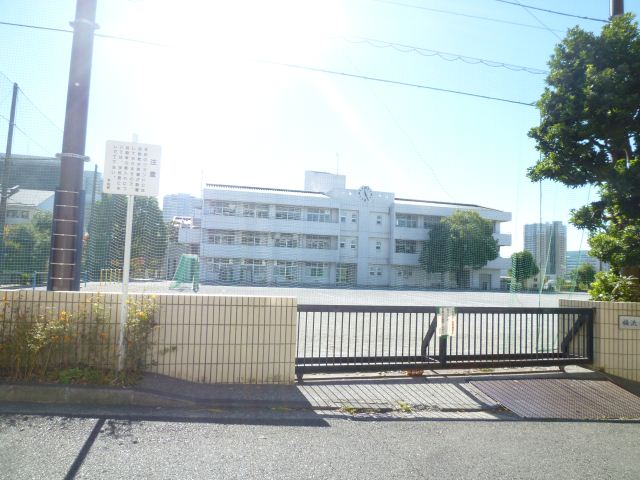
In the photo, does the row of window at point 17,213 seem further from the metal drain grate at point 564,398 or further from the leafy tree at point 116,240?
the metal drain grate at point 564,398

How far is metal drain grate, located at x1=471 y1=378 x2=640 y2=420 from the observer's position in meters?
5.04

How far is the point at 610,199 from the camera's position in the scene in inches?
266

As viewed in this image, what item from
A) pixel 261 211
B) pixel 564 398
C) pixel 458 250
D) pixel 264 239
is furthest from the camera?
pixel 458 250

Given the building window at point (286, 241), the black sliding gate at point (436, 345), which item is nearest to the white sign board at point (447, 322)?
the black sliding gate at point (436, 345)

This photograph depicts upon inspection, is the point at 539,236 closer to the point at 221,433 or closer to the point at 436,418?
the point at 436,418

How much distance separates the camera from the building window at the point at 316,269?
12.1 meters

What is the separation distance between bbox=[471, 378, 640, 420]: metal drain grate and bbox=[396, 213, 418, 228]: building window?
12.6 metres

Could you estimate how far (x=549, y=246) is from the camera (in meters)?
9.14

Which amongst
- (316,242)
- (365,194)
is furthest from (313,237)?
(365,194)

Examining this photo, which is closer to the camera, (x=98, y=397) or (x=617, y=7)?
(x=98, y=397)

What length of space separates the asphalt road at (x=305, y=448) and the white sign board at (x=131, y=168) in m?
2.55

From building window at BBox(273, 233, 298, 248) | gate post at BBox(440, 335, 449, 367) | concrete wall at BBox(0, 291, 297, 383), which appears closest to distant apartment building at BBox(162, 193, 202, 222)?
building window at BBox(273, 233, 298, 248)

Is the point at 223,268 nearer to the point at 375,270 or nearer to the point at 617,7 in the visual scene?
the point at 375,270

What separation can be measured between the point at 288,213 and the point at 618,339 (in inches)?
391
